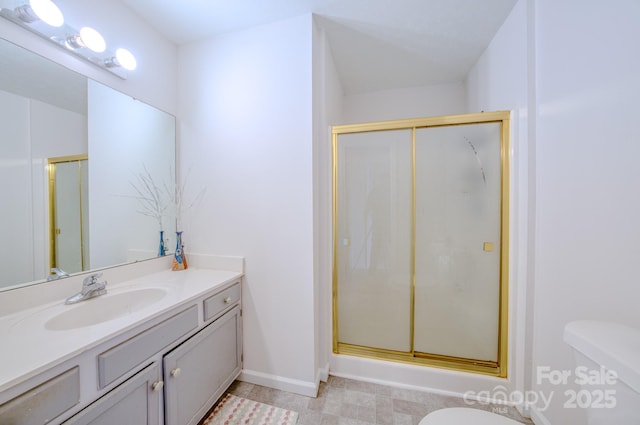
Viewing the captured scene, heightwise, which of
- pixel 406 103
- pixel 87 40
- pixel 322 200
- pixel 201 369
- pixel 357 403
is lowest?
pixel 357 403

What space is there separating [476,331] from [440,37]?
218 cm

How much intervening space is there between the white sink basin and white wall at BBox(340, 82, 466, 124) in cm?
221

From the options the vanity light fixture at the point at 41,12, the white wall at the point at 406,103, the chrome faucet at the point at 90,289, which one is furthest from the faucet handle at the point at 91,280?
the white wall at the point at 406,103

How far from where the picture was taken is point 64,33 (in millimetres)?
1081

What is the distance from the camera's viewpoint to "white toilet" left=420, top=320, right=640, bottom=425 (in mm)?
577

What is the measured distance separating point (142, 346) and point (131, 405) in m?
0.21

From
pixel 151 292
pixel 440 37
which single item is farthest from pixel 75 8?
pixel 440 37

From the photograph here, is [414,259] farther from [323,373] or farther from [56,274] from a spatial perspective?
[56,274]

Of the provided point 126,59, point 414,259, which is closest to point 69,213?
point 126,59

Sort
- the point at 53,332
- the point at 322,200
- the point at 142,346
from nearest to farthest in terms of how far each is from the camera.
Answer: the point at 53,332 → the point at 142,346 → the point at 322,200

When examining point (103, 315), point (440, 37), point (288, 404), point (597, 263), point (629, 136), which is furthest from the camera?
point (440, 37)

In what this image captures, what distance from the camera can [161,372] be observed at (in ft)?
3.19

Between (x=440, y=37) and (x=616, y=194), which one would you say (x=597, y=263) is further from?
(x=440, y=37)

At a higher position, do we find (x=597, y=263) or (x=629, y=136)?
(x=629, y=136)
